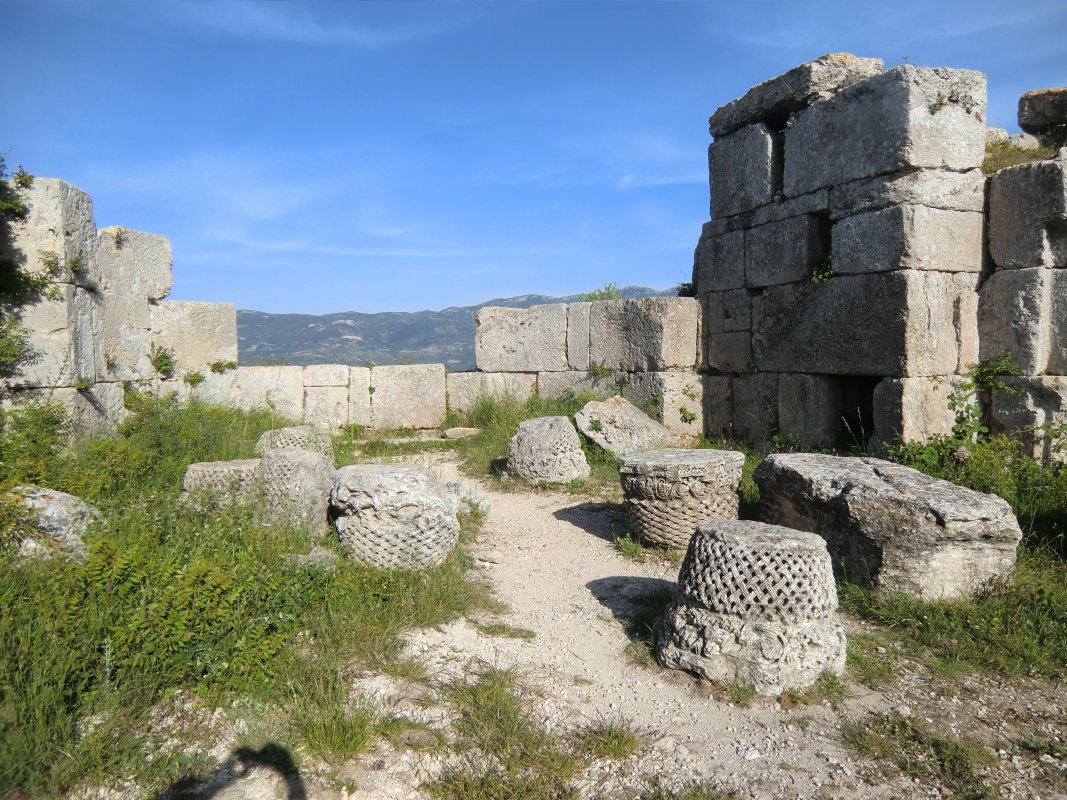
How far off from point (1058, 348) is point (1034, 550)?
2.35 m

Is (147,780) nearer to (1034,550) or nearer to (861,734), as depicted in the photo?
(861,734)

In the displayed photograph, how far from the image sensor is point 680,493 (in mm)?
5434

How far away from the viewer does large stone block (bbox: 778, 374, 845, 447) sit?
24.6 ft

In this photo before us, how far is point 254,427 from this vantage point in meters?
8.20

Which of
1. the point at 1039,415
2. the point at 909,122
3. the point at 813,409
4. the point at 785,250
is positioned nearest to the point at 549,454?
the point at 813,409

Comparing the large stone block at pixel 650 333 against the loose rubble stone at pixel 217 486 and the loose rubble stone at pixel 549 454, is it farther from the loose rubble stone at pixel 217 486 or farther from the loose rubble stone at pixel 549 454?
the loose rubble stone at pixel 217 486

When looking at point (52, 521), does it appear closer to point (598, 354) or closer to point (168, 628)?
point (168, 628)

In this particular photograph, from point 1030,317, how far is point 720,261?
3.39m

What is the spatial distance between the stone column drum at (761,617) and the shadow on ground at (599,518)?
2.11m

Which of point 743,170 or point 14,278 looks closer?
point 14,278

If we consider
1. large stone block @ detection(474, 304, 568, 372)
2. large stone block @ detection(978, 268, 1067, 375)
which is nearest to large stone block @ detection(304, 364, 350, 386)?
large stone block @ detection(474, 304, 568, 372)

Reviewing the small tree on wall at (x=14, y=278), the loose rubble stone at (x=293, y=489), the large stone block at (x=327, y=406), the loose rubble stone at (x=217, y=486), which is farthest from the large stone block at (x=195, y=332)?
the loose rubble stone at (x=293, y=489)

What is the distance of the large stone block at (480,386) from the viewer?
34.8 ft

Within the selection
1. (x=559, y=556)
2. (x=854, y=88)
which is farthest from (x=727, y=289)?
(x=559, y=556)
